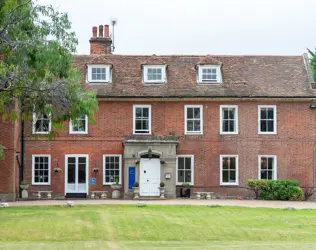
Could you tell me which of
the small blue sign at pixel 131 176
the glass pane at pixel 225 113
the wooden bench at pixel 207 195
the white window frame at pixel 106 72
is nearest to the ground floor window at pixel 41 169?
the small blue sign at pixel 131 176

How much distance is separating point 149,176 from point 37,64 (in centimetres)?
2241

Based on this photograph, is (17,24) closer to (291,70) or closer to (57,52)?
(57,52)

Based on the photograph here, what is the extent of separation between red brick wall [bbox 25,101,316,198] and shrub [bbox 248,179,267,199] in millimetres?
1099

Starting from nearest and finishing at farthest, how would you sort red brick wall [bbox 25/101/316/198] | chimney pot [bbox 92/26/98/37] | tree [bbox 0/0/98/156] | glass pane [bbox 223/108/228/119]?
1. tree [bbox 0/0/98/156]
2. red brick wall [bbox 25/101/316/198]
3. glass pane [bbox 223/108/228/119]
4. chimney pot [bbox 92/26/98/37]

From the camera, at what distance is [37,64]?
52.6 ft

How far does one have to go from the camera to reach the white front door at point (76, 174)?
38.5 meters

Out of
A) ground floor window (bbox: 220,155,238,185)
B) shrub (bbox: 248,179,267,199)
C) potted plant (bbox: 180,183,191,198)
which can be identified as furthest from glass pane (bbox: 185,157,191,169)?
shrub (bbox: 248,179,267,199)

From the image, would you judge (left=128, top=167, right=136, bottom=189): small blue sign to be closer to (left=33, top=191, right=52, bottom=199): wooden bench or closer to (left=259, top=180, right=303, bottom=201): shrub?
(left=33, top=191, right=52, bottom=199): wooden bench

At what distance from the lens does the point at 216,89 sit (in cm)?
3925

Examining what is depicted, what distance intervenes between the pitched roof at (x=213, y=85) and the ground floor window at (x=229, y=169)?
3.67m

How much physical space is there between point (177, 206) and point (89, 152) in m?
9.12

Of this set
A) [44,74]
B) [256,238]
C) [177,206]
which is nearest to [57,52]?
[44,74]

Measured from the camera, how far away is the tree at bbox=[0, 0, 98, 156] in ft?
52.3

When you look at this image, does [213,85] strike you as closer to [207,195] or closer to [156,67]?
[156,67]
